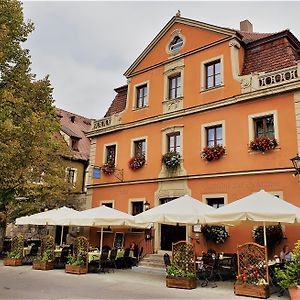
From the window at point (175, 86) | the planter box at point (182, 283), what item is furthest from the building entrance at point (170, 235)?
the window at point (175, 86)

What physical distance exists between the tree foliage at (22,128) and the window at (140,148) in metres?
4.22

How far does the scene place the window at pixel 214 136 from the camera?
1528 cm

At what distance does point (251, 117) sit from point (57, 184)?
433 inches

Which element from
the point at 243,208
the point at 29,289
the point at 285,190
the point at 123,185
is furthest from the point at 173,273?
the point at 123,185

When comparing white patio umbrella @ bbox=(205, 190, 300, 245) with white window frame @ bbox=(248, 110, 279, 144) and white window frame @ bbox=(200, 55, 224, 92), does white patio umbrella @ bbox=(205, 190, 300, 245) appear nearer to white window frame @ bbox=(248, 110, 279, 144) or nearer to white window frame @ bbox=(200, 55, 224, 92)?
white window frame @ bbox=(248, 110, 279, 144)

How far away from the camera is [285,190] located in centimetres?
1282

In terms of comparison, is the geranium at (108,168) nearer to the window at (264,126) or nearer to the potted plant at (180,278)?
Answer: the window at (264,126)

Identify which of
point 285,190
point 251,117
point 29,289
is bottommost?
point 29,289

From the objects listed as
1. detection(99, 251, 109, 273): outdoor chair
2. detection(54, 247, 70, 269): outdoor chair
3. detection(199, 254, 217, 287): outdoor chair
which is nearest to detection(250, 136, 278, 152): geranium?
detection(199, 254, 217, 287): outdoor chair

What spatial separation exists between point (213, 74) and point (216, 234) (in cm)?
742

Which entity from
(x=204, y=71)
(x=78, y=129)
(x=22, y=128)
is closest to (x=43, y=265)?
(x=22, y=128)

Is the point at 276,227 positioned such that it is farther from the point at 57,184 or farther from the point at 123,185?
the point at 57,184

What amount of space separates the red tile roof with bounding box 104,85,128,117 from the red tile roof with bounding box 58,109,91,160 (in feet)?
24.0

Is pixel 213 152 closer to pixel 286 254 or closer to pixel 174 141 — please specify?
pixel 174 141
